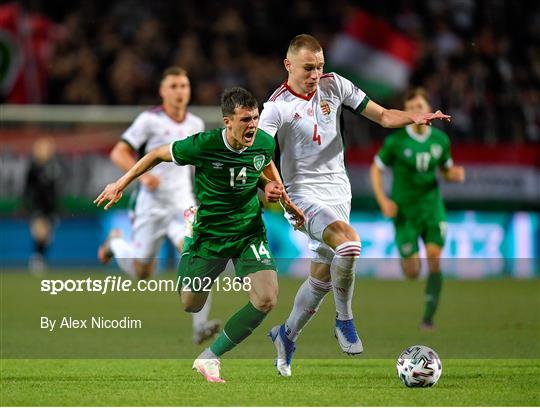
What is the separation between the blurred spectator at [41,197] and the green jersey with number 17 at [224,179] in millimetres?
12353

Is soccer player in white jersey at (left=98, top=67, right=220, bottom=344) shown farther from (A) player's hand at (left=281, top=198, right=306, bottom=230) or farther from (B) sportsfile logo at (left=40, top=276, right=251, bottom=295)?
(A) player's hand at (left=281, top=198, right=306, bottom=230)

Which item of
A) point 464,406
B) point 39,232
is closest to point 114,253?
point 464,406

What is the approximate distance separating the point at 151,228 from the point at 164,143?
0.91 metres

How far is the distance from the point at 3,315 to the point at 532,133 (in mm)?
10208

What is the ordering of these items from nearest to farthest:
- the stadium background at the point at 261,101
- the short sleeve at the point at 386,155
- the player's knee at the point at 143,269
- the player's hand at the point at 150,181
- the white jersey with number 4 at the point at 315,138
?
the white jersey with number 4 at the point at 315,138, the player's hand at the point at 150,181, the player's knee at the point at 143,269, the stadium background at the point at 261,101, the short sleeve at the point at 386,155

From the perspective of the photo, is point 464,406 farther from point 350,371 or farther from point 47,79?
point 47,79

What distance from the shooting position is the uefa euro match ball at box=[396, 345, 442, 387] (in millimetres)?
8016

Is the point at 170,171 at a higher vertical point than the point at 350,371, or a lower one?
higher

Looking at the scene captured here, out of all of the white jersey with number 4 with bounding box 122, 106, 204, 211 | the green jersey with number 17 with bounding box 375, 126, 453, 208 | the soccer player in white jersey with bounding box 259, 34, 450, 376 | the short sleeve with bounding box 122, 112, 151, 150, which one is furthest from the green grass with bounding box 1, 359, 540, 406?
the green jersey with number 17 with bounding box 375, 126, 453, 208

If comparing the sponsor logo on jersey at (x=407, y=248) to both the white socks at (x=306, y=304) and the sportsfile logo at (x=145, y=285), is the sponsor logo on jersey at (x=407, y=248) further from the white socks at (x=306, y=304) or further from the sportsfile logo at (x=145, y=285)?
the white socks at (x=306, y=304)

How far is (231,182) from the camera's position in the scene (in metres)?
8.36

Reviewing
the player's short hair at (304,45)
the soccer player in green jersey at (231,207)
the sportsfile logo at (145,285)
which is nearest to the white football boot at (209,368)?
the soccer player in green jersey at (231,207)

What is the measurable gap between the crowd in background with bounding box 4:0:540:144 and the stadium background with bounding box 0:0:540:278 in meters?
0.03

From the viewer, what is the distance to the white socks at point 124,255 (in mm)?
11984
